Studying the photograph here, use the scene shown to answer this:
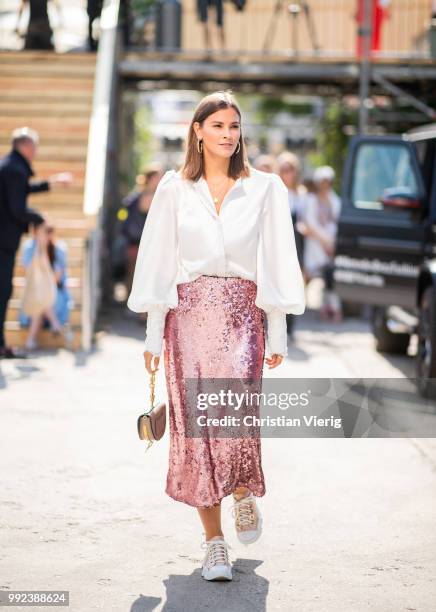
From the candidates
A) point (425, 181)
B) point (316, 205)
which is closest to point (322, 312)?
point (316, 205)

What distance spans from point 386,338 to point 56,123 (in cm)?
722

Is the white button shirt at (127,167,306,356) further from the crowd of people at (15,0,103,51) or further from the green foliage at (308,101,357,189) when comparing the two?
the green foliage at (308,101,357,189)

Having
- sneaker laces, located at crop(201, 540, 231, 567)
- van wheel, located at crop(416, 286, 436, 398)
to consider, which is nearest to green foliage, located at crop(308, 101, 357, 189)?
van wheel, located at crop(416, 286, 436, 398)

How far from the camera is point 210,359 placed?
5.43 metres

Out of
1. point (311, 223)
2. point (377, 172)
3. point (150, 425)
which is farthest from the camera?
point (311, 223)

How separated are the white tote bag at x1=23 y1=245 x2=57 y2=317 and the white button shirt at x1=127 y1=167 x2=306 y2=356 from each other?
24.7ft

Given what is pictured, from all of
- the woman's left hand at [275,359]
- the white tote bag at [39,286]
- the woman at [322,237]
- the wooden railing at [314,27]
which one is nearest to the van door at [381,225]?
the white tote bag at [39,286]

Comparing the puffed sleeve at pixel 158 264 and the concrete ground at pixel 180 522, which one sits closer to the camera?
the concrete ground at pixel 180 522

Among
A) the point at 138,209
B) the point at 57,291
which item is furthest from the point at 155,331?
the point at 138,209

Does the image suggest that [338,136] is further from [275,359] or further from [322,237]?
[275,359]

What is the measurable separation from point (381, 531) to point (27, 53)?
15337 mm

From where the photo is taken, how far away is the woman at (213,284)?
539 centimetres

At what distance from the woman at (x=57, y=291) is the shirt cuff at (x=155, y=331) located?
762 centimetres

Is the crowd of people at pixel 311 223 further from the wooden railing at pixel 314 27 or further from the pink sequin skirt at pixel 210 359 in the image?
the pink sequin skirt at pixel 210 359
